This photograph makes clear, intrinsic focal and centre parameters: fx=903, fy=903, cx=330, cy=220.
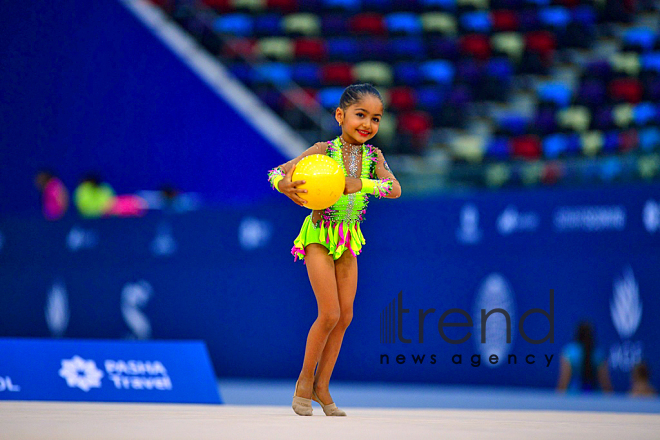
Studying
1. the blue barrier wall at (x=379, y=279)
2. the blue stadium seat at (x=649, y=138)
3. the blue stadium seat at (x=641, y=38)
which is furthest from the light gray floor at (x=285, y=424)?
the blue stadium seat at (x=641, y=38)

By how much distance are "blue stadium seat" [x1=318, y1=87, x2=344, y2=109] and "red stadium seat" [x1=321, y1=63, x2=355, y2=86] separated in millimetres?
151

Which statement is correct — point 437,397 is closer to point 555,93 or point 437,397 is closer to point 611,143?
point 611,143

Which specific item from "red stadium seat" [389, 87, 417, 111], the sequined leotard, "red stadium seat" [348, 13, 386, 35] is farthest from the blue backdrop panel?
"red stadium seat" [348, 13, 386, 35]

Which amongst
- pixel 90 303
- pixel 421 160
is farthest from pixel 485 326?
pixel 90 303

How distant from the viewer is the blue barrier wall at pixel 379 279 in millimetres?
8023

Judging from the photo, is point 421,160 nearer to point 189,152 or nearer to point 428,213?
point 428,213

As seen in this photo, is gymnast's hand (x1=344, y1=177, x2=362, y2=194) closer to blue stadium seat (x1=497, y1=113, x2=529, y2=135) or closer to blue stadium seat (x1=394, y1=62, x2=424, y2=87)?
blue stadium seat (x1=497, y1=113, x2=529, y2=135)

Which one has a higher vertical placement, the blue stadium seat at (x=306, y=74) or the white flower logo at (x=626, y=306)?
the blue stadium seat at (x=306, y=74)

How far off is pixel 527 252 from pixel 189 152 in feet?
20.8

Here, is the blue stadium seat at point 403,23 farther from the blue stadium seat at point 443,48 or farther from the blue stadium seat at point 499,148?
the blue stadium seat at point 499,148

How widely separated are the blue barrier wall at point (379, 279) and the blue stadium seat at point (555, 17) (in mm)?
6498

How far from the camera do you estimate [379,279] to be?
9.05m

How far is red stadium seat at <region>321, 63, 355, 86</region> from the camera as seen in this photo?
574 inches

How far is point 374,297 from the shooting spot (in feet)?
29.6
